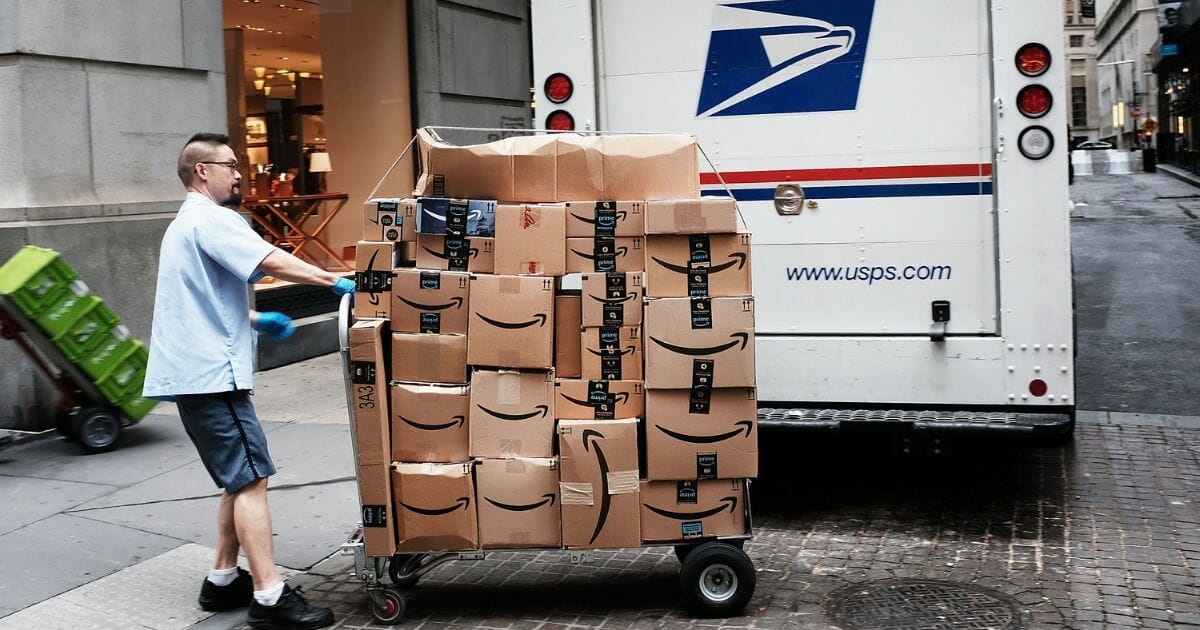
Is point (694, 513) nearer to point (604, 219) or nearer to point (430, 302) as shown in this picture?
point (604, 219)

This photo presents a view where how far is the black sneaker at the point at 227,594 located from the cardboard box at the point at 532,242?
1.73 metres

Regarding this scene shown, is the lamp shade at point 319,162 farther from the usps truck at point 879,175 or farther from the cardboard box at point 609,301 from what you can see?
the cardboard box at point 609,301

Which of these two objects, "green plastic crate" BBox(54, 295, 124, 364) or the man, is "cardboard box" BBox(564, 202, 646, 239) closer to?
the man

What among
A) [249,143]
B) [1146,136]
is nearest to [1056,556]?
[249,143]

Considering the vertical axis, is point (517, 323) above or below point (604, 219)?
below

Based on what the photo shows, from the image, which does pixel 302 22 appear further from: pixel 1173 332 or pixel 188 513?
pixel 1173 332

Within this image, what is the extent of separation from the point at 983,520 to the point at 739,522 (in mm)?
1986

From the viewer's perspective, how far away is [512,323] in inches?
186

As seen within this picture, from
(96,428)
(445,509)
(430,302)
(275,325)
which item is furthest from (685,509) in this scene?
(96,428)

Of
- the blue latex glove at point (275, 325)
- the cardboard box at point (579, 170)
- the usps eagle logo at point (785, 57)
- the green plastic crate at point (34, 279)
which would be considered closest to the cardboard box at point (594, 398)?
the cardboard box at point (579, 170)

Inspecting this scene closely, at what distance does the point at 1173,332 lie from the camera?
462 inches

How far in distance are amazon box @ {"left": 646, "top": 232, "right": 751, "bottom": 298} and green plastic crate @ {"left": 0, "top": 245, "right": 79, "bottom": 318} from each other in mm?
4165

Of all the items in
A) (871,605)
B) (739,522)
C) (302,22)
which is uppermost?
(302,22)

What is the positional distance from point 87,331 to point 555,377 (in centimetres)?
390
